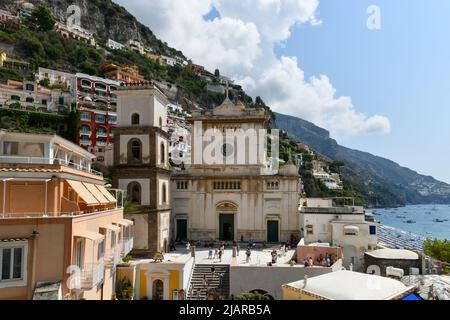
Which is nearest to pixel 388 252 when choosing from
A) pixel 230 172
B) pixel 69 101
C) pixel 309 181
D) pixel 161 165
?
pixel 230 172

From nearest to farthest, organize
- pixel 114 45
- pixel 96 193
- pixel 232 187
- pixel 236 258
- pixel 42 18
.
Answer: pixel 96 193
pixel 236 258
pixel 232 187
pixel 42 18
pixel 114 45

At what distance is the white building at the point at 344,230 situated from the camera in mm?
30812

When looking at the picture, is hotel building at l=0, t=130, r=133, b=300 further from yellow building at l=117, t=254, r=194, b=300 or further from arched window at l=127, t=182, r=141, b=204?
arched window at l=127, t=182, r=141, b=204

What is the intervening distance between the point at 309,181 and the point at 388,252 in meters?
81.8

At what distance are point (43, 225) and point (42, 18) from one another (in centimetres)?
10565

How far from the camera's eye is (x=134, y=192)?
28.7 m

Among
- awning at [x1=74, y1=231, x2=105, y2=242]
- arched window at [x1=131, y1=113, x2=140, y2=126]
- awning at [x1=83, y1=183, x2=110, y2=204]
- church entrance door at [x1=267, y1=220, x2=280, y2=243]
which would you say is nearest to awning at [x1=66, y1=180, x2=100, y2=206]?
awning at [x1=83, y1=183, x2=110, y2=204]

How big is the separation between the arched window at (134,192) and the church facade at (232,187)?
6731mm

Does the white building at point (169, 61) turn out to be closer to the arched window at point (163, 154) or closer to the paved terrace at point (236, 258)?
the arched window at point (163, 154)

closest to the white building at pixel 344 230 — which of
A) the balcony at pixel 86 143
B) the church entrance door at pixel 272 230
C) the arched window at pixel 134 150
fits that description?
the church entrance door at pixel 272 230

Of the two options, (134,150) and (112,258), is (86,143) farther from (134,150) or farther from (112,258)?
(112,258)

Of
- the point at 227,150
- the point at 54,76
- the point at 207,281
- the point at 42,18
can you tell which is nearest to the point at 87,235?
the point at 207,281

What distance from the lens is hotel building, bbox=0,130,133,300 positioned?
534 inches

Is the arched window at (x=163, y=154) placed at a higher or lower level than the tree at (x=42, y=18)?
lower
